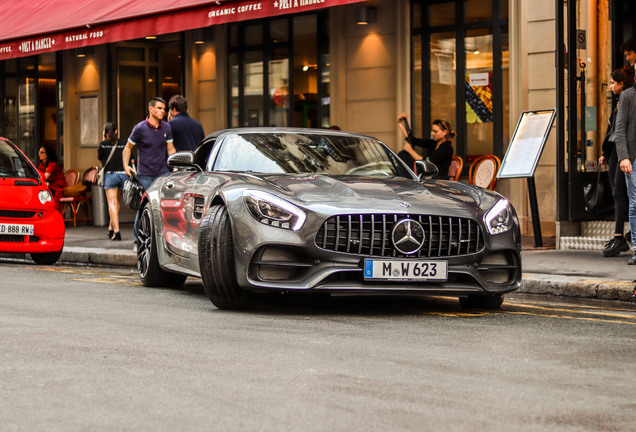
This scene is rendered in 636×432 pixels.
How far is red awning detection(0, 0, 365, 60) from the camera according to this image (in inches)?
584

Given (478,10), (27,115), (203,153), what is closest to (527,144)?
(478,10)

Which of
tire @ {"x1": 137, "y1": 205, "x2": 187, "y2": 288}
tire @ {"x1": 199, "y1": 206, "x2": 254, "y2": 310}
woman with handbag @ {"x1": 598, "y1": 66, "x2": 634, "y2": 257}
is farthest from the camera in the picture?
woman with handbag @ {"x1": 598, "y1": 66, "x2": 634, "y2": 257}

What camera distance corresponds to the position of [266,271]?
23.4ft

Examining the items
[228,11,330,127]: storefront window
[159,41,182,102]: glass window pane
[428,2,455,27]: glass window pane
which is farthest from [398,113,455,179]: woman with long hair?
[159,41,182,102]: glass window pane

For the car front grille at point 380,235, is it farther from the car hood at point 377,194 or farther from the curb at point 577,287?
the curb at point 577,287

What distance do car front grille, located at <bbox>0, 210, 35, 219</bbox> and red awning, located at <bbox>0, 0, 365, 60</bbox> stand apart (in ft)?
13.1

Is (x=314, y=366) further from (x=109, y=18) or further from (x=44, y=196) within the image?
(x=109, y=18)

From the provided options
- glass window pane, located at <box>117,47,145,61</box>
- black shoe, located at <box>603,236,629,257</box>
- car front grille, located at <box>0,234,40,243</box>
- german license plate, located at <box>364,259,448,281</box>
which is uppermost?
glass window pane, located at <box>117,47,145,61</box>

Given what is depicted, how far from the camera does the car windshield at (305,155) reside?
834 cm

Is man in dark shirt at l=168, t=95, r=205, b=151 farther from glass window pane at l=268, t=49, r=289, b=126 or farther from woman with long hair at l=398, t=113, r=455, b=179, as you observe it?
glass window pane at l=268, t=49, r=289, b=126

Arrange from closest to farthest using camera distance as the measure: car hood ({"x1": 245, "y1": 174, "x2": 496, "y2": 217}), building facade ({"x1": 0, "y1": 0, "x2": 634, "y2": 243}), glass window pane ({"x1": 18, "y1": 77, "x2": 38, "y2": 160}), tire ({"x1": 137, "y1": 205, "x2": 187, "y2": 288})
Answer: car hood ({"x1": 245, "y1": 174, "x2": 496, "y2": 217}) → tire ({"x1": 137, "y1": 205, "x2": 187, "y2": 288}) → building facade ({"x1": 0, "y1": 0, "x2": 634, "y2": 243}) → glass window pane ({"x1": 18, "y1": 77, "x2": 38, "y2": 160})

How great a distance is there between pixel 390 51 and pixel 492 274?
364 inches

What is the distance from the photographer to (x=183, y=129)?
13.5 metres

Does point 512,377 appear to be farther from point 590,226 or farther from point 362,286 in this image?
point 590,226
